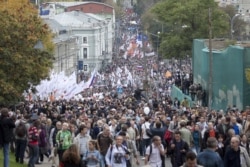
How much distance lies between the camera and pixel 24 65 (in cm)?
3803

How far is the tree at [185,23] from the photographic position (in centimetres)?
8694

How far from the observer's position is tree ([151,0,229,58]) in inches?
3423

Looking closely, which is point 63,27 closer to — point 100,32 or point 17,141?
point 100,32

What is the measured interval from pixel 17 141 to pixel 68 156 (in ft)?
32.6

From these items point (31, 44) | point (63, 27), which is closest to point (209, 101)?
point (31, 44)

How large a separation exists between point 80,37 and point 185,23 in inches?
2054

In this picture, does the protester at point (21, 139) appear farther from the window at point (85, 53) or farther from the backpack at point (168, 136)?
the window at point (85, 53)

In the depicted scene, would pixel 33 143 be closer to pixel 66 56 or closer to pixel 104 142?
pixel 104 142

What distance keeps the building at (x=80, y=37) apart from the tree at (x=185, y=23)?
23416 millimetres

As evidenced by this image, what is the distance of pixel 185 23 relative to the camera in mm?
88188

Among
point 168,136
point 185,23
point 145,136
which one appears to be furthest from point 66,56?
point 168,136

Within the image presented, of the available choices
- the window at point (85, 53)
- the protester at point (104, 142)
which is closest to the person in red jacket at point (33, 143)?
the protester at point (104, 142)

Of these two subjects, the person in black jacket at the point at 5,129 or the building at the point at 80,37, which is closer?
the person in black jacket at the point at 5,129

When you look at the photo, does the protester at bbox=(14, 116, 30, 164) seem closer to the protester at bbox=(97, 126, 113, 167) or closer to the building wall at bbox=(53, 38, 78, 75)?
the protester at bbox=(97, 126, 113, 167)
